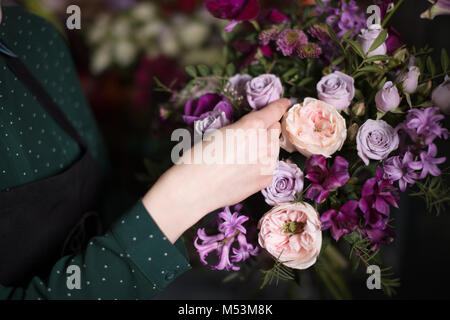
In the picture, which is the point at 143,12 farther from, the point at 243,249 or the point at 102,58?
the point at 243,249

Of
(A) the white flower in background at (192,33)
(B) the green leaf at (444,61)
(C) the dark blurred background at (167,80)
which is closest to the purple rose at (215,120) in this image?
(B) the green leaf at (444,61)

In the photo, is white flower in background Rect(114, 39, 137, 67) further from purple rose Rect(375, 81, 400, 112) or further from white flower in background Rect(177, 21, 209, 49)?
purple rose Rect(375, 81, 400, 112)

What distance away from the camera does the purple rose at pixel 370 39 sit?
1.83 feet

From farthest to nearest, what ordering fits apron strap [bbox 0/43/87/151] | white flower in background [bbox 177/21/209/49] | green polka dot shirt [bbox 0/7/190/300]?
white flower in background [bbox 177/21/209/49]
apron strap [bbox 0/43/87/151]
green polka dot shirt [bbox 0/7/190/300]

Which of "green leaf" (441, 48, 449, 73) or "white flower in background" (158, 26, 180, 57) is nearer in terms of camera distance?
"green leaf" (441, 48, 449, 73)

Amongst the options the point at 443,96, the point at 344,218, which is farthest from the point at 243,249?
the point at 443,96

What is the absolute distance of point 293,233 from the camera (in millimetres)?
544

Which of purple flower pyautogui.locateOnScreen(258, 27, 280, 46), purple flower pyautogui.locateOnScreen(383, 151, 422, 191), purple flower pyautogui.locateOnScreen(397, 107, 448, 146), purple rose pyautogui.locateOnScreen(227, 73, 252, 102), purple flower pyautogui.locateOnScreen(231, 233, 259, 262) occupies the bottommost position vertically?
purple flower pyautogui.locateOnScreen(231, 233, 259, 262)

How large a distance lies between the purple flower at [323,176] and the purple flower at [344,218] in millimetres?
31

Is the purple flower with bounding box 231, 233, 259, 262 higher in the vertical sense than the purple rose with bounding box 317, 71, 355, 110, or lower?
lower

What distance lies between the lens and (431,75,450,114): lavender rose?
522mm

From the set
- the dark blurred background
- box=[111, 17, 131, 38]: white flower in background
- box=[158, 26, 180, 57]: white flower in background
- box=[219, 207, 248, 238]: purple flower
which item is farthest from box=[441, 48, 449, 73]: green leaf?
box=[111, 17, 131, 38]: white flower in background

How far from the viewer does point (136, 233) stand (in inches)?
23.4

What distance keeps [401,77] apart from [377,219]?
8.5 inches
